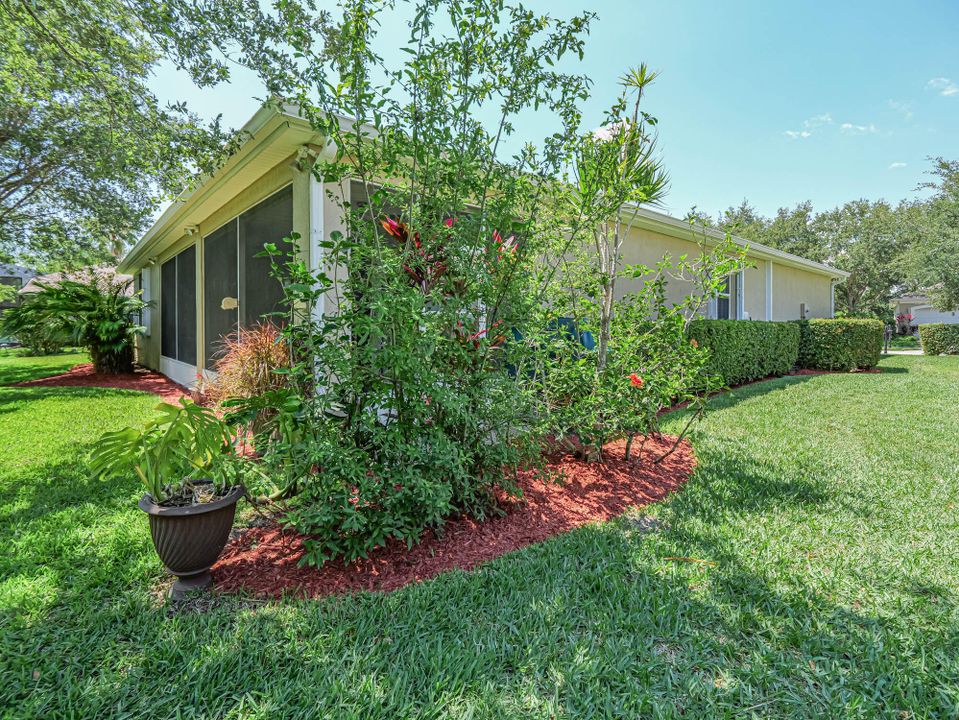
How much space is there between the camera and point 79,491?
391 cm

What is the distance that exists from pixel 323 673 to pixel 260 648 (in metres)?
0.35

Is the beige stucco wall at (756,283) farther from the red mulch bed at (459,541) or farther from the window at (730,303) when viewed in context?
the red mulch bed at (459,541)

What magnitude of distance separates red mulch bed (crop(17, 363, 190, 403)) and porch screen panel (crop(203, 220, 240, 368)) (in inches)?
49.2

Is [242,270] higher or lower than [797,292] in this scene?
lower

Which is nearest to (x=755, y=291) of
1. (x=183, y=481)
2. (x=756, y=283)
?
(x=756, y=283)

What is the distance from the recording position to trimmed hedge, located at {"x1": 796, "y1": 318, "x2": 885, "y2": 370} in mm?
11695

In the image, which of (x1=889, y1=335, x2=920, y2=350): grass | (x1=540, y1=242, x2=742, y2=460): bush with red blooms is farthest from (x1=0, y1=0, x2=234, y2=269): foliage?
(x1=889, y1=335, x2=920, y2=350): grass

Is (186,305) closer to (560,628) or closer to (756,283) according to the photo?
(560,628)

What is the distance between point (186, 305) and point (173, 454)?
27.9 feet

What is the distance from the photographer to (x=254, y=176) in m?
5.64

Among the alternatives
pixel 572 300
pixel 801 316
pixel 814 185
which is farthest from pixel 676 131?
pixel 814 185

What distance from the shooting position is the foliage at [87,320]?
34.9ft

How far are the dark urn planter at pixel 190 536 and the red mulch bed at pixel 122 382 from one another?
6.54 m

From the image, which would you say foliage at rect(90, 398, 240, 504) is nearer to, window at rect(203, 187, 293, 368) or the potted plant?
the potted plant
